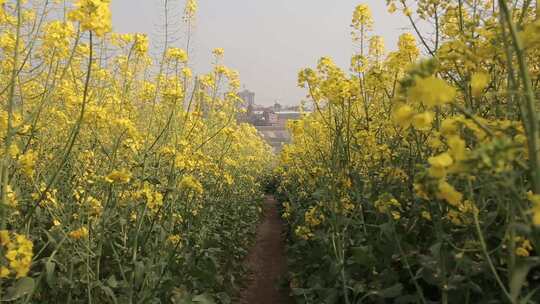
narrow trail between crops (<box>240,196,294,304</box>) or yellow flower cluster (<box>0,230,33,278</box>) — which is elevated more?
yellow flower cluster (<box>0,230,33,278</box>)

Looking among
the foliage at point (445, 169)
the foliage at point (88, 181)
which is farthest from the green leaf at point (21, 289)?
the foliage at point (445, 169)

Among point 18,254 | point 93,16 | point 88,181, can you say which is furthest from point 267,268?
point 93,16

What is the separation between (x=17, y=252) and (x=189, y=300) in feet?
3.98

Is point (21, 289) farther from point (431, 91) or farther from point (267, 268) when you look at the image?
point (267, 268)

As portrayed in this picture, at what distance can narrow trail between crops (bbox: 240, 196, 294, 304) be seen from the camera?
18.8 feet

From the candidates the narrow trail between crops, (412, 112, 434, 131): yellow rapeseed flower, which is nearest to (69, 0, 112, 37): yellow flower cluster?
(412, 112, 434, 131): yellow rapeseed flower

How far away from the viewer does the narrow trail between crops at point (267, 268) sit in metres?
5.74

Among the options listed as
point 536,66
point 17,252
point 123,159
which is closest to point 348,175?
point 536,66

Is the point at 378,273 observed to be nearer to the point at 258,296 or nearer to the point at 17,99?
the point at 17,99

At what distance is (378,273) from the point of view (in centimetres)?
299

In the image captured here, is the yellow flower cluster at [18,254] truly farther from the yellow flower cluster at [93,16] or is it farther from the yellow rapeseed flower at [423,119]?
the yellow rapeseed flower at [423,119]

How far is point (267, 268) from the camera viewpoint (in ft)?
23.6

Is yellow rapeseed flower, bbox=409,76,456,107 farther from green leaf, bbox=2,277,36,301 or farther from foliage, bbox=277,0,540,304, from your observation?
green leaf, bbox=2,277,36,301

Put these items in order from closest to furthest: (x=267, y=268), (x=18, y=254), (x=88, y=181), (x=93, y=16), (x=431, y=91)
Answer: (x=431, y=91) < (x=18, y=254) < (x=93, y=16) < (x=88, y=181) < (x=267, y=268)
